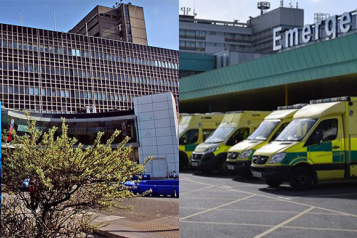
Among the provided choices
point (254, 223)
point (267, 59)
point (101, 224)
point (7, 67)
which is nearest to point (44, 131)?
point (7, 67)

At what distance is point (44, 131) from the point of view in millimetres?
4168

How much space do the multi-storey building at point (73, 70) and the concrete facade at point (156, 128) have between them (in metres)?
0.09

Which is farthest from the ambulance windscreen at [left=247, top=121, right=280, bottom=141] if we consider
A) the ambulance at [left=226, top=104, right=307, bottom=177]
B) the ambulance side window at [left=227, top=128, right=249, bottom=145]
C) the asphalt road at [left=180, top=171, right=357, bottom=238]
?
the ambulance side window at [left=227, top=128, right=249, bottom=145]

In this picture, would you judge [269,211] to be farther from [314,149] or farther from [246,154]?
[246,154]

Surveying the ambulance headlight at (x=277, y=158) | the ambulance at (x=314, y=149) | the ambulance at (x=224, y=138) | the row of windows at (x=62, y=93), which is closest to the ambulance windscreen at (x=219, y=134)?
the ambulance at (x=224, y=138)

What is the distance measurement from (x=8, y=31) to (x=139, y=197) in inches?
61.9

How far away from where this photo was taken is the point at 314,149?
5594 millimetres

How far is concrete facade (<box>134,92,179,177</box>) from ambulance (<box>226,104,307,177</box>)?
72.5 inches

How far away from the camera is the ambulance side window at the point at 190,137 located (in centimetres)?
842

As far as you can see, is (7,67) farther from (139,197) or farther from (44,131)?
(139,197)

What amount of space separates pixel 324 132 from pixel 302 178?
0.52m

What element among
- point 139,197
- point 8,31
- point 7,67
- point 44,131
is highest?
point 8,31

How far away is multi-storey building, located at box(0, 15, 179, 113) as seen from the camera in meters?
4.02

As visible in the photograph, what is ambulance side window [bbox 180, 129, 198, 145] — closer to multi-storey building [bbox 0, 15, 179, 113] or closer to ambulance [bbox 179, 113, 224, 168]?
ambulance [bbox 179, 113, 224, 168]
